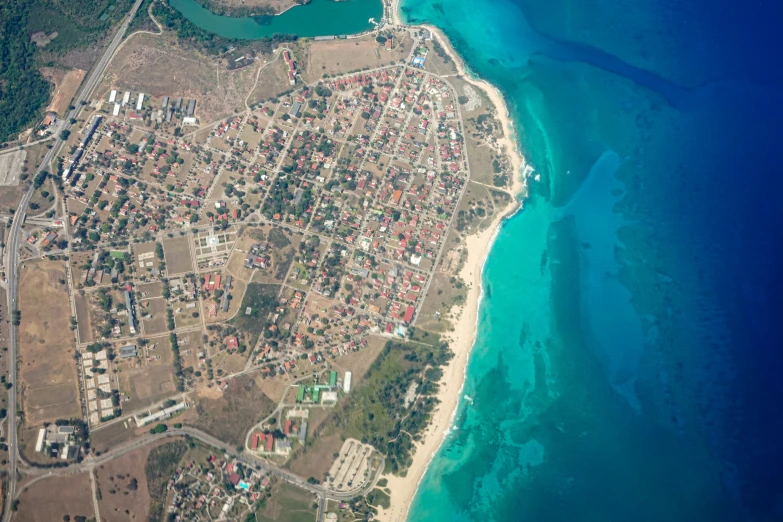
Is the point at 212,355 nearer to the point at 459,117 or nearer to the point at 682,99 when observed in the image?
the point at 459,117

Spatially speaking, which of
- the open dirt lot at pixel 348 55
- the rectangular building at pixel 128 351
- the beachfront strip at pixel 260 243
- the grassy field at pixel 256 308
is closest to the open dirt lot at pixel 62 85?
the beachfront strip at pixel 260 243

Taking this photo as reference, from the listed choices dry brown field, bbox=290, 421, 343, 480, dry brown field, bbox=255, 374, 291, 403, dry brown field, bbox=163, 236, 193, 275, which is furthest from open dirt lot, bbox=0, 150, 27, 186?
dry brown field, bbox=290, 421, 343, 480

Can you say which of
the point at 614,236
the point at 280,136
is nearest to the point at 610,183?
the point at 614,236

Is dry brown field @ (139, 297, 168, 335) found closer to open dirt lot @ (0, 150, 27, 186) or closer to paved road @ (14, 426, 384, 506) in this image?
paved road @ (14, 426, 384, 506)

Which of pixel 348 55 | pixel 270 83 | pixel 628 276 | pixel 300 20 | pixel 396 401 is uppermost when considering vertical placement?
pixel 300 20

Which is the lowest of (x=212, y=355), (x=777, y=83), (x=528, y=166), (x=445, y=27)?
(x=212, y=355)

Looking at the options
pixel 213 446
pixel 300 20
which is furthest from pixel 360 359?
pixel 300 20

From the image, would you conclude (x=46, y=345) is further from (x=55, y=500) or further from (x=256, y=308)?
(x=256, y=308)

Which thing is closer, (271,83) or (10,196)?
(10,196)
